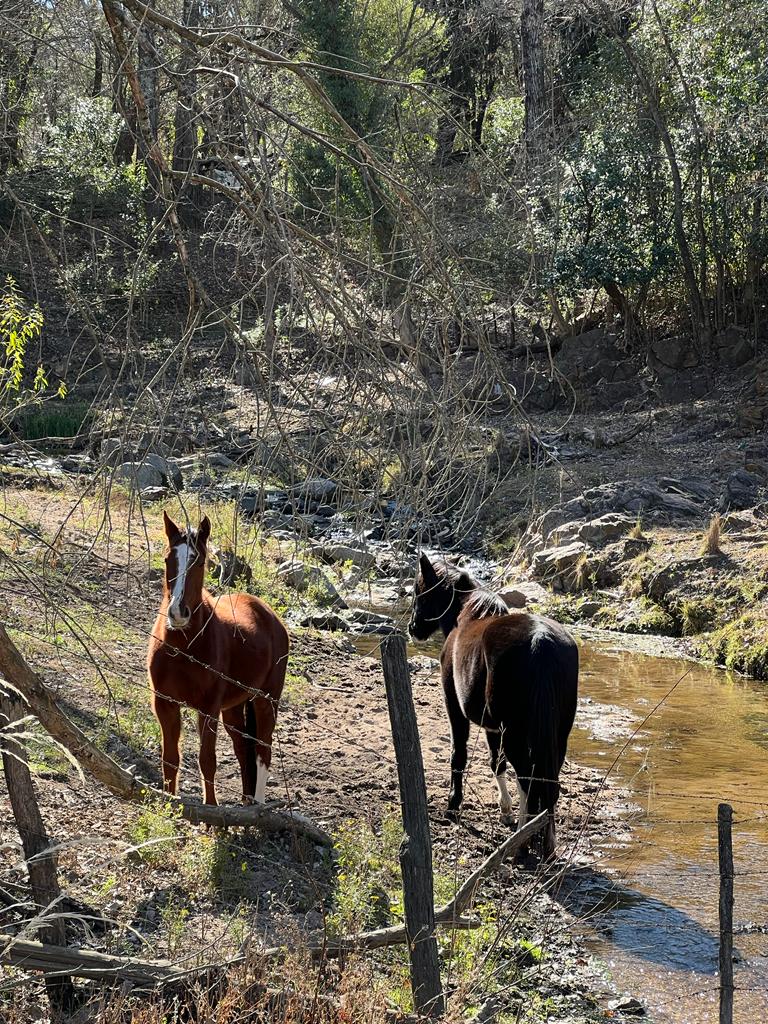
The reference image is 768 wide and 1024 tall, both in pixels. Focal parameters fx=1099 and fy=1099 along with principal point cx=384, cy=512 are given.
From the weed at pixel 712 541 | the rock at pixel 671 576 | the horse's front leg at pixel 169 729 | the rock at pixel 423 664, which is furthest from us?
the weed at pixel 712 541

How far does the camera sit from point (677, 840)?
720cm

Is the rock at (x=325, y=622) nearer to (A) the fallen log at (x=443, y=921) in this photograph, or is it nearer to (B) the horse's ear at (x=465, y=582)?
(B) the horse's ear at (x=465, y=582)

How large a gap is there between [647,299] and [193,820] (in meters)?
19.9

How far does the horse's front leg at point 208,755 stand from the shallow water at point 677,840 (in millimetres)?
2139

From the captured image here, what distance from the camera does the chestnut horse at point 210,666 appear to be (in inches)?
225

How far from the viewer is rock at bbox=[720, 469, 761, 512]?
15.4 metres

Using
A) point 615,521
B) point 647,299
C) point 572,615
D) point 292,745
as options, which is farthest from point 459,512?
point 647,299

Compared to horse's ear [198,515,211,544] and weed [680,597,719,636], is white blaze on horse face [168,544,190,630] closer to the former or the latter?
horse's ear [198,515,211,544]

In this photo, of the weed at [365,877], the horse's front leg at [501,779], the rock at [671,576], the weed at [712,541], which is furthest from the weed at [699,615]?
the weed at [365,877]

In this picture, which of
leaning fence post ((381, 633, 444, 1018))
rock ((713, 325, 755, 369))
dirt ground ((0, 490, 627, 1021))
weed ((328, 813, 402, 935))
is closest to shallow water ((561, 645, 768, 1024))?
dirt ground ((0, 490, 627, 1021))

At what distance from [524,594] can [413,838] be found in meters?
10.3

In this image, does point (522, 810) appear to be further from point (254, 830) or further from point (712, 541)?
point (712, 541)

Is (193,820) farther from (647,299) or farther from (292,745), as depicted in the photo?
(647,299)

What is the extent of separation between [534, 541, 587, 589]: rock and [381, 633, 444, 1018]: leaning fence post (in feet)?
35.9
